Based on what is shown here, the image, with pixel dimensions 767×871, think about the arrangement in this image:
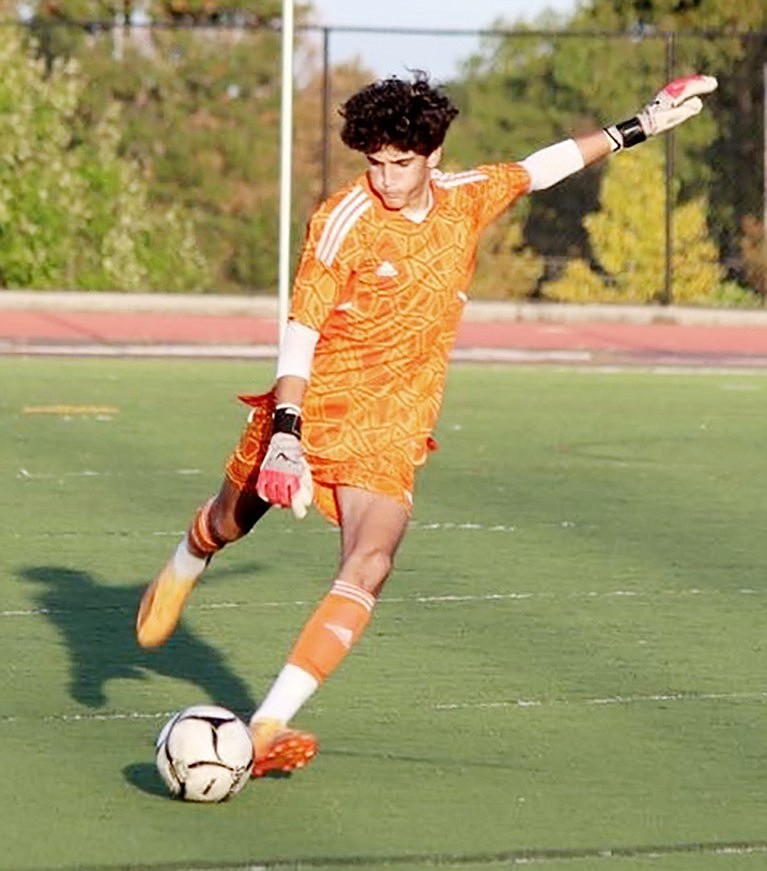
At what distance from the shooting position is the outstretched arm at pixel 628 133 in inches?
322

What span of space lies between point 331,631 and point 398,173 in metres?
1.19

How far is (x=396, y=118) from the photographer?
727 cm

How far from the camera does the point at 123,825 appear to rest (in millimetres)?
7027

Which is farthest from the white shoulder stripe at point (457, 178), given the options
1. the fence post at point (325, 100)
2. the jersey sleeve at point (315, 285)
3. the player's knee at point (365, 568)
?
the fence post at point (325, 100)

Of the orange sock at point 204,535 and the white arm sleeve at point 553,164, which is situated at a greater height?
the white arm sleeve at point 553,164

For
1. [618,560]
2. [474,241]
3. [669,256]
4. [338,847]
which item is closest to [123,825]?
[338,847]

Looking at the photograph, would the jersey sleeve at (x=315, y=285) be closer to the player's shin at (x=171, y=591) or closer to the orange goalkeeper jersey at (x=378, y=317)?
the orange goalkeeper jersey at (x=378, y=317)

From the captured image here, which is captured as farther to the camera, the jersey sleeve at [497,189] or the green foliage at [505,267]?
the green foliage at [505,267]

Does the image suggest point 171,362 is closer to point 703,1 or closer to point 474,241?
point 474,241

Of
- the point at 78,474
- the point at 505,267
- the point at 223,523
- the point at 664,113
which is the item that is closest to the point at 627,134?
the point at 664,113

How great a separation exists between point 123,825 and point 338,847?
560 mm

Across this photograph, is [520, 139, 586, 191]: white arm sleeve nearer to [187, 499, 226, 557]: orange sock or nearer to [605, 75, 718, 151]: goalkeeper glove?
[605, 75, 718, 151]: goalkeeper glove

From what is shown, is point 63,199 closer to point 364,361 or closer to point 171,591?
point 171,591

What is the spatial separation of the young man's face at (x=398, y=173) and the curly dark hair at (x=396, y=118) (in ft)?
0.08
